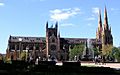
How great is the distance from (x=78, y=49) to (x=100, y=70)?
158555 mm

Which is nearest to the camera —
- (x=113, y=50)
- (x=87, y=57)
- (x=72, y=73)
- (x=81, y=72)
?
(x=72, y=73)

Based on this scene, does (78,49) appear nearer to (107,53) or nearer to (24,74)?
(107,53)

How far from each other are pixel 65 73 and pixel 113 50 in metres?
134

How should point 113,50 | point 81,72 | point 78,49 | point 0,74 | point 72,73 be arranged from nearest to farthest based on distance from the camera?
1. point 0,74
2. point 72,73
3. point 81,72
4. point 113,50
5. point 78,49

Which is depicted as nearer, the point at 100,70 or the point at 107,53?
the point at 100,70

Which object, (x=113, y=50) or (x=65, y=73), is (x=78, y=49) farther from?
(x=65, y=73)

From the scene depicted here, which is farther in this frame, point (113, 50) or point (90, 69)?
point (113, 50)

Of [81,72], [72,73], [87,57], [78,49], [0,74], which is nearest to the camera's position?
[0,74]

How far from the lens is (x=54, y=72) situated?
23.6 m

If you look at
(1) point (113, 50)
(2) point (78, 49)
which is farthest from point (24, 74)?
(2) point (78, 49)

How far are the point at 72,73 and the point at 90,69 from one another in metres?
3.25

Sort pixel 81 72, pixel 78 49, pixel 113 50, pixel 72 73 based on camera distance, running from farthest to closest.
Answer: pixel 78 49 → pixel 113 50 → pixel 81 72 → pixel 72 73

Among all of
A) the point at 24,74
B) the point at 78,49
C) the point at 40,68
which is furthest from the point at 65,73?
the point at 78,49

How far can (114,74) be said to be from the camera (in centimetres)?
2344
